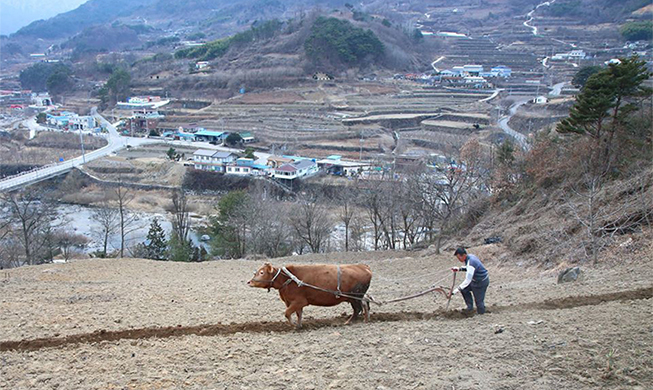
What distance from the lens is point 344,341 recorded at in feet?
21.8

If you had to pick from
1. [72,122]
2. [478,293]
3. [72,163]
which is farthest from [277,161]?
[72,122]

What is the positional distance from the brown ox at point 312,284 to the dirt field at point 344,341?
0.38m

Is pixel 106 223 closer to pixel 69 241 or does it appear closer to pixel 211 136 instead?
pixel 69 241

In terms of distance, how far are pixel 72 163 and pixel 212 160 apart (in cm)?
1797

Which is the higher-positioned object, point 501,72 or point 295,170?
point 501,72

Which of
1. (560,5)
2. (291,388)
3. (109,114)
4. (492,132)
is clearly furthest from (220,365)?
(560,5)

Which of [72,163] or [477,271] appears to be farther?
[72,163]

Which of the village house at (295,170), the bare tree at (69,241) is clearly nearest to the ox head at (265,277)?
the bare tree at (69,241)

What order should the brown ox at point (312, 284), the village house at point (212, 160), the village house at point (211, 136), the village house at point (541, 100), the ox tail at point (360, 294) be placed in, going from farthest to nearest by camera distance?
the village house at point (211, 136), the village house at point (541, 100), the village house at point (212, 160), the ox tail at point (360, 294), the brown ox at point (312, 284)

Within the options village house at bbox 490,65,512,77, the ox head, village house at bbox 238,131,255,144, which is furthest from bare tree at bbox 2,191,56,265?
village house at bbox 490,65,512,77

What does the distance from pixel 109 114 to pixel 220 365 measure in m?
85.4

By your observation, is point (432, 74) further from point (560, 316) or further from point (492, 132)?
point (560, 316)

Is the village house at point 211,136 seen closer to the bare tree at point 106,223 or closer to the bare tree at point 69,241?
the bare tree at point 106,223

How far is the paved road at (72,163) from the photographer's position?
46916 mm
